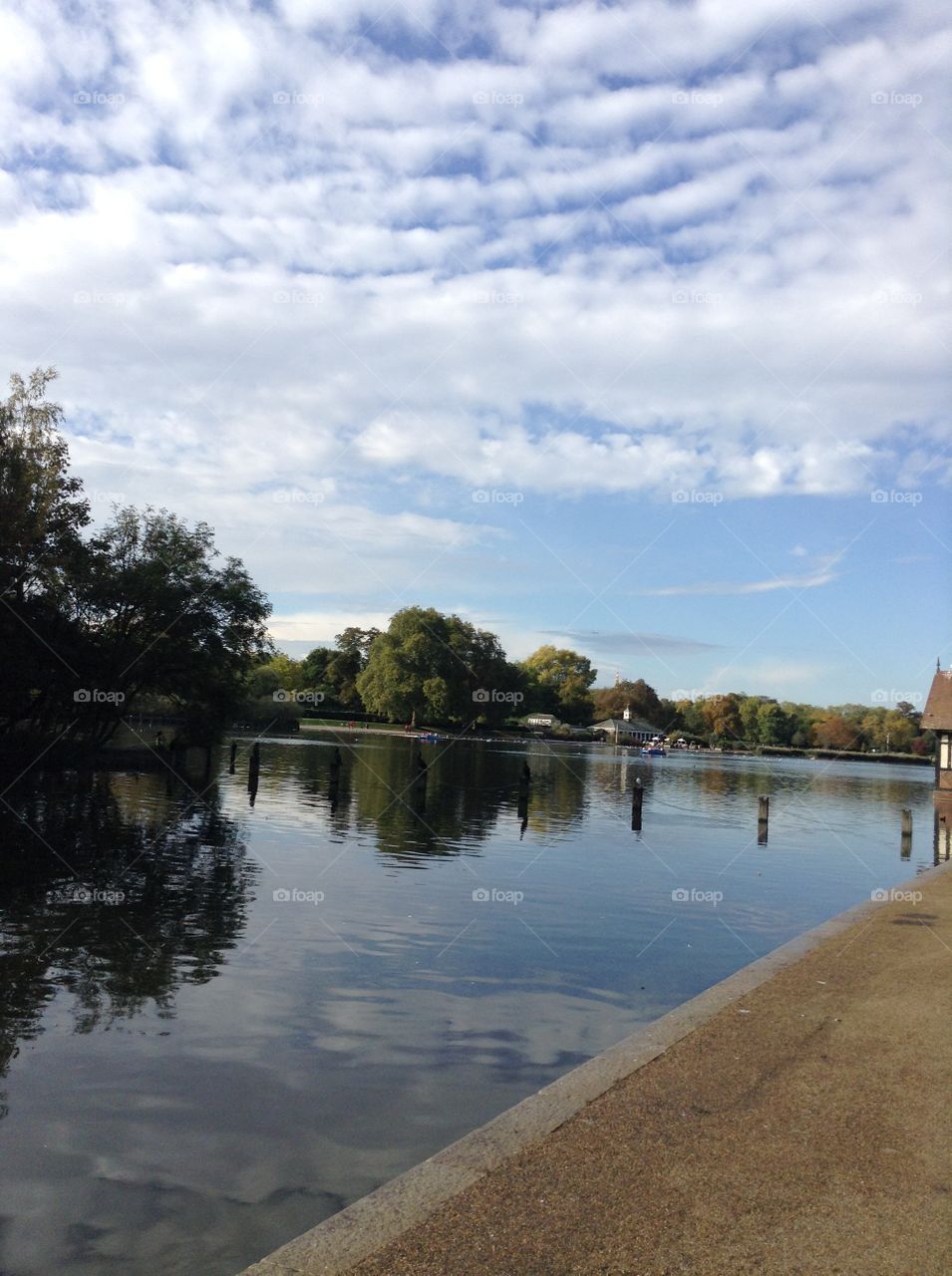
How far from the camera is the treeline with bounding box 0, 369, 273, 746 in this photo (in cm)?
→ 3238

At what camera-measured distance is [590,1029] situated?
29.5 ft

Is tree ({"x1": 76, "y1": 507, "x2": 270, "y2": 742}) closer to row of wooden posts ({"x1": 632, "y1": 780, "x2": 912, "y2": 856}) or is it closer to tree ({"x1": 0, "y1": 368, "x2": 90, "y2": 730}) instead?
tree ({"x1": 0, "y1": 368, "x2": 90, "y2": 730})

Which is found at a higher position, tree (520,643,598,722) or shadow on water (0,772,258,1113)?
tree (520,643,598,722)

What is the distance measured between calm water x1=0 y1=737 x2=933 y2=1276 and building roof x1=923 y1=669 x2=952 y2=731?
20094 millimetres

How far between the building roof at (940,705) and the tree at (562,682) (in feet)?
391

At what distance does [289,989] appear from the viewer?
10.1m

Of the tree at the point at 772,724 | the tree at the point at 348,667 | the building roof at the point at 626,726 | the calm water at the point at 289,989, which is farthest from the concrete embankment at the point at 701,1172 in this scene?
the tree at the point at 772,724

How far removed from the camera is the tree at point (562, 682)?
169 m

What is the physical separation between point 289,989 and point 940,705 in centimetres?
4188

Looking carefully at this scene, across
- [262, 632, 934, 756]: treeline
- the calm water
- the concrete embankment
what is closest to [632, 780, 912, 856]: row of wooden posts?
the calm water

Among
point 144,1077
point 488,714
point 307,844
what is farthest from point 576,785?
point 488,714

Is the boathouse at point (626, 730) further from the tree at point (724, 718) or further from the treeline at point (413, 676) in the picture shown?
the treeline at point (413, 676)

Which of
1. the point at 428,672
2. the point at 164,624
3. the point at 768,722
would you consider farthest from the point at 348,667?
the point at 164,624

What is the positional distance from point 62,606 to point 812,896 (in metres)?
28.5
